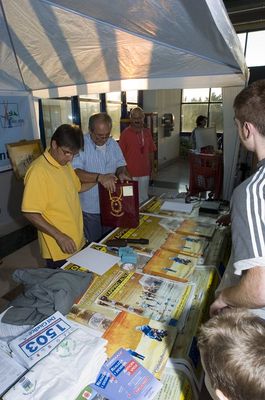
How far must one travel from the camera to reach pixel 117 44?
1.88 meters

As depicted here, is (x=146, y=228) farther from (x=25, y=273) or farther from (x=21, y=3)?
(x=21, y=3)

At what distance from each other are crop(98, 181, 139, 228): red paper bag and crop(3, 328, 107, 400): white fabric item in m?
1.00

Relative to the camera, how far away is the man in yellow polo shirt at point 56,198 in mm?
1474

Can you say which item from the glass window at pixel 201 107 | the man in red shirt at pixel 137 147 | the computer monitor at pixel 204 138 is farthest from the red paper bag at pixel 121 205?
the glass window at pixel 201 107

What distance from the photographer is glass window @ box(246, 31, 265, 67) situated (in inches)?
255

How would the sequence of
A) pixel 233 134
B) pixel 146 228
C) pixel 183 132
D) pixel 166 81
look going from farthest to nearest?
pixel 183 132
pixel 233 134
pixel 166 81
pixel 146 228

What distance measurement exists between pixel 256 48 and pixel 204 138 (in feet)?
11.1

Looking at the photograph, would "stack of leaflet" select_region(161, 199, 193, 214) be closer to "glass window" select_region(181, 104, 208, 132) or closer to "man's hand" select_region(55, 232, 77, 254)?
"man's hand" select_region(55, 232, 77, 254)

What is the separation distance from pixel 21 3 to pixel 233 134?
8.14 feet

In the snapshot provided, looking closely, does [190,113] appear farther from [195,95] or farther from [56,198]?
[56,198]

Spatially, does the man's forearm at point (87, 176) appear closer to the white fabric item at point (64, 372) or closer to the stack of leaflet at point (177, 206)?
the stack of leaflet at point (177, 206)

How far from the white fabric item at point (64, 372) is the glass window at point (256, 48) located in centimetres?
734

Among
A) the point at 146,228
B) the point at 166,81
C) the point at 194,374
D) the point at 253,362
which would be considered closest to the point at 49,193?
the point at 146,228

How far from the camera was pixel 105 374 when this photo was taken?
2.73 feet
